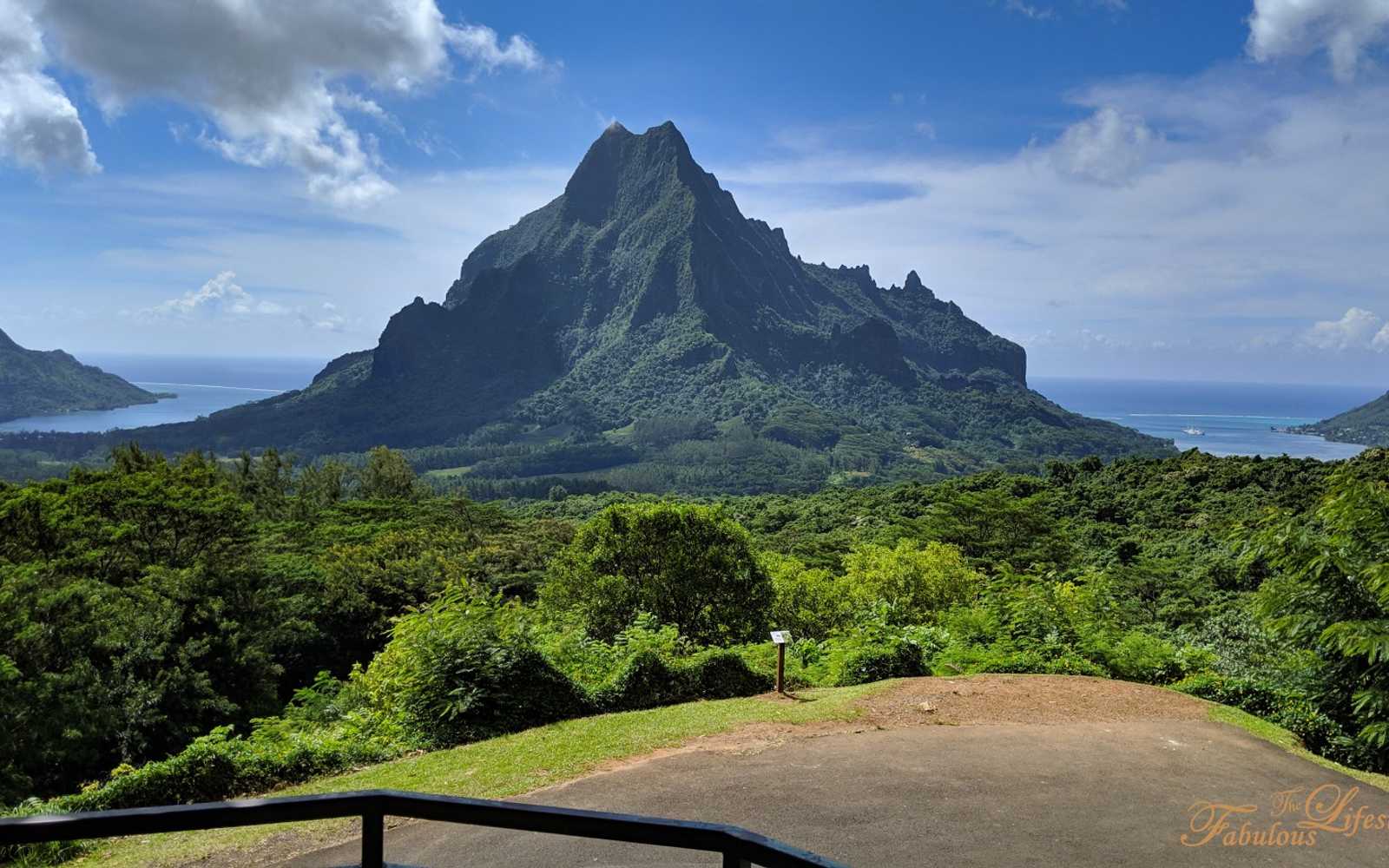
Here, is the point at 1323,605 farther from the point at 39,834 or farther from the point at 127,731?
the point at 127,731

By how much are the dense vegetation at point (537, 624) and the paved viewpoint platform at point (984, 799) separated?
2082mm

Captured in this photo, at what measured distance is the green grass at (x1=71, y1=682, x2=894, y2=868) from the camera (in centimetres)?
672

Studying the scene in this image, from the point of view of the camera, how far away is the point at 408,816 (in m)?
1.71

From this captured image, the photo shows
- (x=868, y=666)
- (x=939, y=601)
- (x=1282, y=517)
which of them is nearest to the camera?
(x=1282, y=517)

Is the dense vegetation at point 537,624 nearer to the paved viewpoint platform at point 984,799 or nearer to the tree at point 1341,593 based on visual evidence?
the tree at point 1341,593

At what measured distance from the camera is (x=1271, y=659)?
42.6 ft

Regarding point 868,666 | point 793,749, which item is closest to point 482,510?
point 868,666

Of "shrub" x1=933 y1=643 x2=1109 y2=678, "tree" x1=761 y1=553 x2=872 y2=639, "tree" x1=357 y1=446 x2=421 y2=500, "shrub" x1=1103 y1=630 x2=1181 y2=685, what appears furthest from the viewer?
"tree" x1=357 y1=446 x2=421 y2=500

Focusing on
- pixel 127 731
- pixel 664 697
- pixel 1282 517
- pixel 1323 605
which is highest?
pixel 1282 517

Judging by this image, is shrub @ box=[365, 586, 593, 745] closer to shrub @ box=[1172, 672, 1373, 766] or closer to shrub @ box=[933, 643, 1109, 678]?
shrub @ box=[933, 643, 1109, 678]

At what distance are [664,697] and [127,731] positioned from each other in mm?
11391

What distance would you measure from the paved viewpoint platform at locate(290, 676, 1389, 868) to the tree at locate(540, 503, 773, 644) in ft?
27.2

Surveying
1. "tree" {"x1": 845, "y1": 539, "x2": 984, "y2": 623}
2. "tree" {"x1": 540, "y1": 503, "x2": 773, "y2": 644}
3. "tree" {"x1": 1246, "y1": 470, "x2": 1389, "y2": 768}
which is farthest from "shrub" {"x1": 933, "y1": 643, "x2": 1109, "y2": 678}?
"tree" {"x1": 845, "y1": 539, "x2": 984, "y2": 623}

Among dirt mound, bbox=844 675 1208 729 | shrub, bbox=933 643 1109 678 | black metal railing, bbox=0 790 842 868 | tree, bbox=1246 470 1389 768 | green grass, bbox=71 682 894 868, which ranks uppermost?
black metal railing, bbox=0 790 842 868
